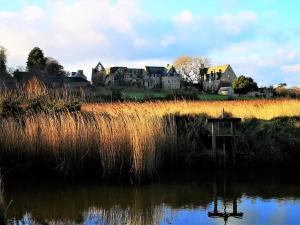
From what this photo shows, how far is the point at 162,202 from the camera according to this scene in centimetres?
884

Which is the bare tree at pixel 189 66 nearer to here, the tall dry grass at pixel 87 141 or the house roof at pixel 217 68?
the house roof at pixel 217 68

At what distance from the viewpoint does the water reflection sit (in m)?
7.66

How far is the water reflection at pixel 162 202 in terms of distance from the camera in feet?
25.1

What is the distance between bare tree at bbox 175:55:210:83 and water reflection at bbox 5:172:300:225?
6336 centimetres

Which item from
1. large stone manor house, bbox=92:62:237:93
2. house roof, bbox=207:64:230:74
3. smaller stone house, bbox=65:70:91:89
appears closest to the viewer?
smaller stone house, bbox=65:70:91:89

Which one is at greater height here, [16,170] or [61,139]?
[61,139]

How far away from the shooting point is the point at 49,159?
10953mm

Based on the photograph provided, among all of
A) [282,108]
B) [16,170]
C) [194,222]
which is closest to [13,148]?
[16,170]

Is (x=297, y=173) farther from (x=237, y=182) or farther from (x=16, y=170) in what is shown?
(x=16, y=170)

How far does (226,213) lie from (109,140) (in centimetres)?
355

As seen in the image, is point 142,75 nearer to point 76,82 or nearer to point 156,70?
point 156,70

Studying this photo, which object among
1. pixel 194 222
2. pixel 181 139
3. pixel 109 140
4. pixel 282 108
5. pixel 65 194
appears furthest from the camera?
pixel 282 108

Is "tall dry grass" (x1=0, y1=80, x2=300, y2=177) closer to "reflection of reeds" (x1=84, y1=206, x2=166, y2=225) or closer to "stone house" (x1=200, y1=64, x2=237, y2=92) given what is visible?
"reflection of reeds" (x1=84, y1=206, x2=166, y2=225)

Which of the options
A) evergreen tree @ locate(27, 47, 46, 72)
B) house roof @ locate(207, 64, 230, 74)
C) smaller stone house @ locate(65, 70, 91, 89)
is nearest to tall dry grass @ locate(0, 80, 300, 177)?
smaller stone house @ locate(65, 70, 91, 89)
